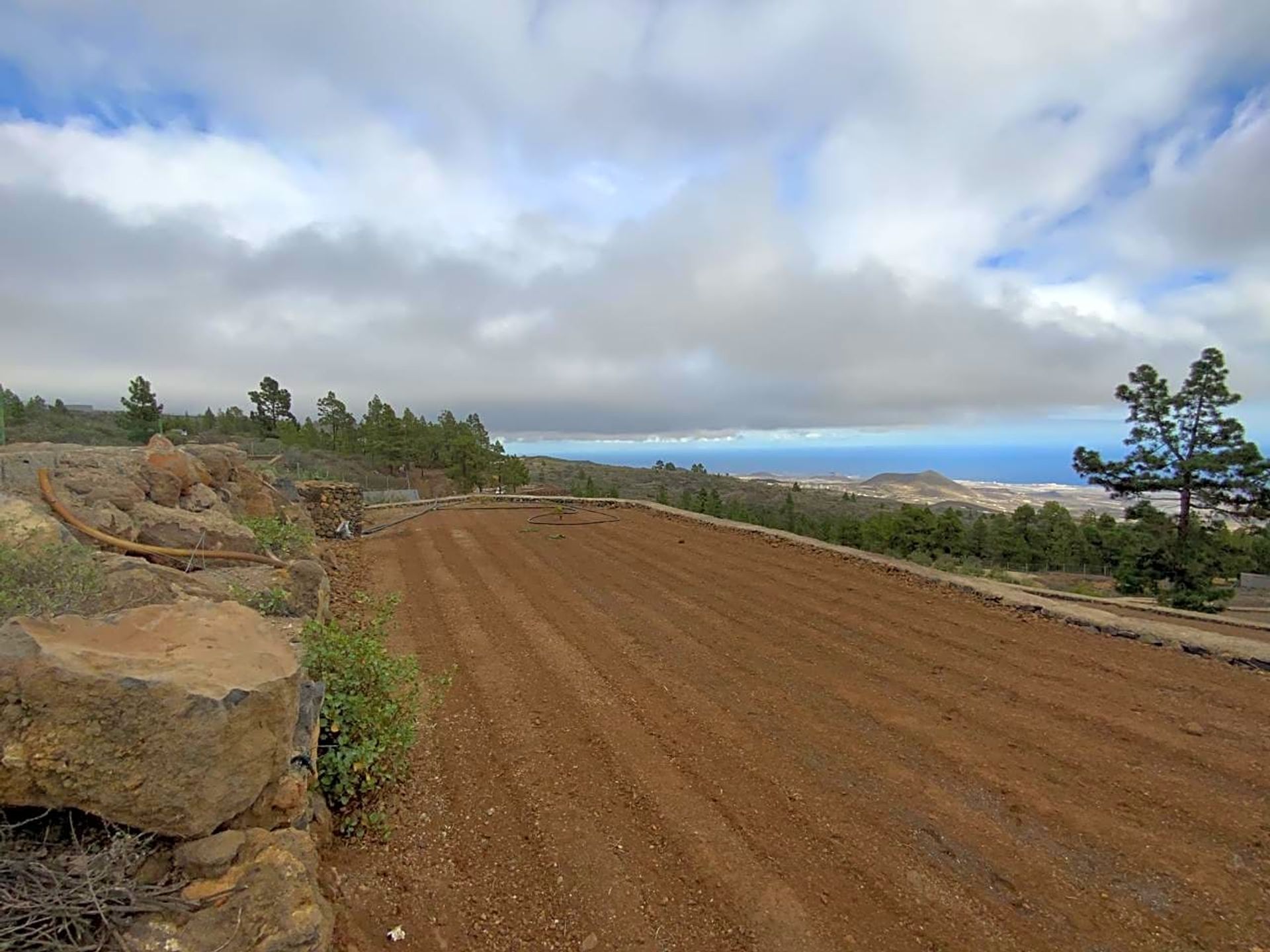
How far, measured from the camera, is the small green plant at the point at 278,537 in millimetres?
6902

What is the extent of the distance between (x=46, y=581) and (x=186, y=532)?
2957mm

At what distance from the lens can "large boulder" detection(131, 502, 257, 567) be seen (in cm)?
539

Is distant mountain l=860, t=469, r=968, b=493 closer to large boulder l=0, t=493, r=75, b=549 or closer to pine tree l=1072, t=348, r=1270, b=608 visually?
pine tree l=1072, t=348, r=1270, b=608

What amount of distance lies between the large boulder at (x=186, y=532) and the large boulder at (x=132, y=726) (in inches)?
151

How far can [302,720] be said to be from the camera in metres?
2.88

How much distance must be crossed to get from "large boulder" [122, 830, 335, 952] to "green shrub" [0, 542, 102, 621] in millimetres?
1558

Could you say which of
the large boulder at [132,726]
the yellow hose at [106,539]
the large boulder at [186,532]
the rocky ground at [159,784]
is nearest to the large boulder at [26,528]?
the yellow hose at [106,539]

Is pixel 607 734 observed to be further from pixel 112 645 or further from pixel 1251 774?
pixel 1251 774

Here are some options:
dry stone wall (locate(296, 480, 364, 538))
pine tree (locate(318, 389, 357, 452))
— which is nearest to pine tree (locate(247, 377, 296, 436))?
pine tree (locate(318, 389, 357, 452))

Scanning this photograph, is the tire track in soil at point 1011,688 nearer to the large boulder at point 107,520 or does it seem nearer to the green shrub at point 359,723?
the green shrub at point 359,723

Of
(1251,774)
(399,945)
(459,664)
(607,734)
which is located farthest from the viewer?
(459,664)

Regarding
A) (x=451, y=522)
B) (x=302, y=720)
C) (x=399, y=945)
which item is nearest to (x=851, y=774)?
(x=399, y=945)

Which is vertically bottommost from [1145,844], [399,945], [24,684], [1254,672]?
[399,945]

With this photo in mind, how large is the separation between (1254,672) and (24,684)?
745 cm
